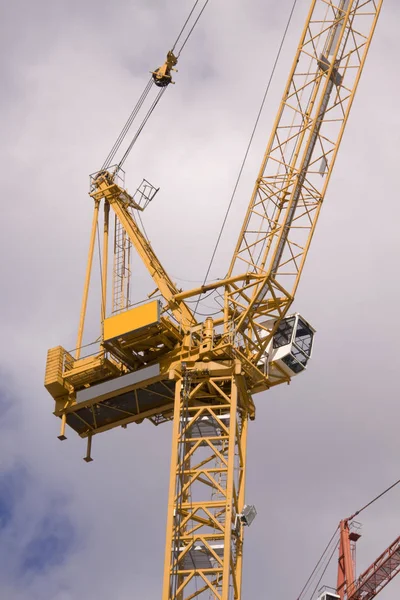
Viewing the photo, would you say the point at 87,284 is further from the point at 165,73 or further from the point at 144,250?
the point at 165,73

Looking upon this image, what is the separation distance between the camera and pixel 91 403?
75.8 meters

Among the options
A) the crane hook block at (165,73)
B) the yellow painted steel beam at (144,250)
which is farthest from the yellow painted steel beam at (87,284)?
the crane hook block at (165,73)

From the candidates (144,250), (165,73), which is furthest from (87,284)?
(165,73)

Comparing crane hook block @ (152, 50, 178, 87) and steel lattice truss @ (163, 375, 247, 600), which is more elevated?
crane hook block @ (152, 50, 178, 87)

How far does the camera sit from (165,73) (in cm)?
8562

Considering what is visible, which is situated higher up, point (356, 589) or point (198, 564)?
point (356, 589)

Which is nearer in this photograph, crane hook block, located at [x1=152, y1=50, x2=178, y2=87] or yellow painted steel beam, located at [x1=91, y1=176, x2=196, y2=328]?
yellow painted steel beam, located at [x1=91, y1=176, x2=196, y2=328]

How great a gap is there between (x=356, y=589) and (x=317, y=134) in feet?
103

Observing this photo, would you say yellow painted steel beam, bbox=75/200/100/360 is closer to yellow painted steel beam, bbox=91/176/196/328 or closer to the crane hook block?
yellow painted steel beam, bbox=91/176/196/328

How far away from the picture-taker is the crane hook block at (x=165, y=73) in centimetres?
8544

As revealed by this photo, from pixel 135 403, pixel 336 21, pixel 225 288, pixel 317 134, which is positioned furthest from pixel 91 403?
pixel 336 21

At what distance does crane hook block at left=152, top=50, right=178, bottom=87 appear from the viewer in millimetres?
85438

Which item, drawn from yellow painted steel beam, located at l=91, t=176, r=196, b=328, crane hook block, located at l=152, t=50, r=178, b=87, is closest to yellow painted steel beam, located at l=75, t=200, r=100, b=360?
yellow painted steel beam, located at l=91, t=176, r=196, b=328

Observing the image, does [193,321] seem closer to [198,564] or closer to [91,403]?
[91,403]
